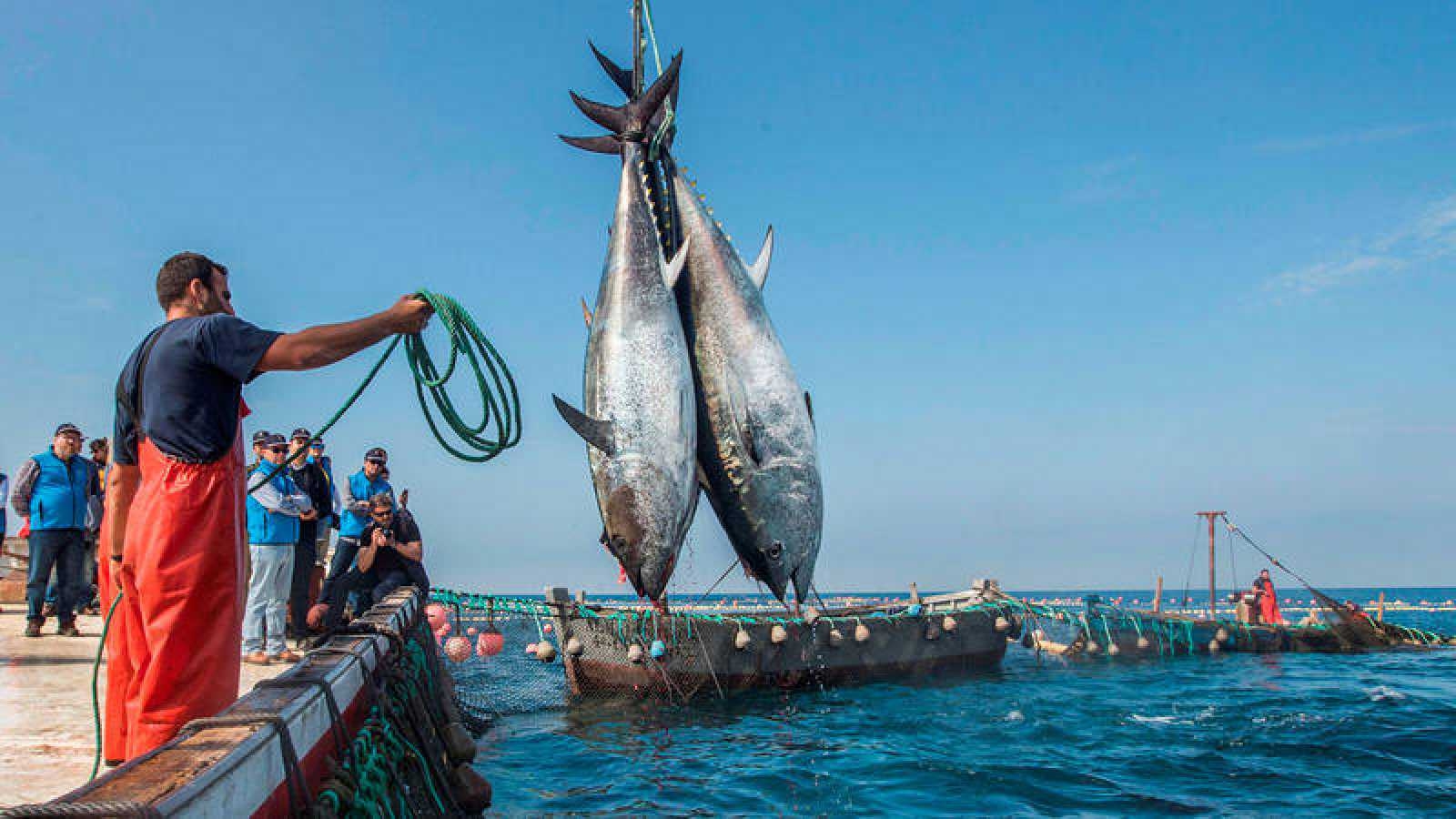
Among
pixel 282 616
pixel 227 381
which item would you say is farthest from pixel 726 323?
pixel 282 616

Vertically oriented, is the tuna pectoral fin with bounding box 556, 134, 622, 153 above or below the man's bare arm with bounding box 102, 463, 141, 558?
above

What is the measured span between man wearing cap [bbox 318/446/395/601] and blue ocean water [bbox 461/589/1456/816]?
2.41 metres

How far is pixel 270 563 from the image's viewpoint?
25.1 feet

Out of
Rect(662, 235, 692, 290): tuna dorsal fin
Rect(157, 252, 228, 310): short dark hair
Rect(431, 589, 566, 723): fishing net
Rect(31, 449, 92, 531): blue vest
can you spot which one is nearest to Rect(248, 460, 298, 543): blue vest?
Rect(31, 449, 92, 531): blue vest

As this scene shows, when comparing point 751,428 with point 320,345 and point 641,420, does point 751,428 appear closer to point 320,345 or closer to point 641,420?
point 641,420

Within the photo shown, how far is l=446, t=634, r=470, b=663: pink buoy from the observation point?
476 inches

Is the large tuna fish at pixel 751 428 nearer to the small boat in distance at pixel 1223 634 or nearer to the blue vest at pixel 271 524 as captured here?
the blue vest at pixel 271 524

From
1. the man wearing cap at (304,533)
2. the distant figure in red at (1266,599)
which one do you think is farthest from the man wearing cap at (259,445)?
the distant figure in red at (1266,599)

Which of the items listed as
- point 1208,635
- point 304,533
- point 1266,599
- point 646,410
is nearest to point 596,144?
point 646,410

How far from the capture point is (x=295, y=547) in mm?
9422

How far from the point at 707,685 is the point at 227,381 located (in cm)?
1075

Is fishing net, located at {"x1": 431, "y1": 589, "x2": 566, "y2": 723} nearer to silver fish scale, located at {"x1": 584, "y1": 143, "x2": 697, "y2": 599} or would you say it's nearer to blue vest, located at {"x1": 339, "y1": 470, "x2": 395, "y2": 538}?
blue vest, located at {"x1": 339, "y1": 470, "x2": 395, "y2": 538}

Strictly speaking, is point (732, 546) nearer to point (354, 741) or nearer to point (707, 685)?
point (354, 741)

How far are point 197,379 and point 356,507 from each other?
596cm
